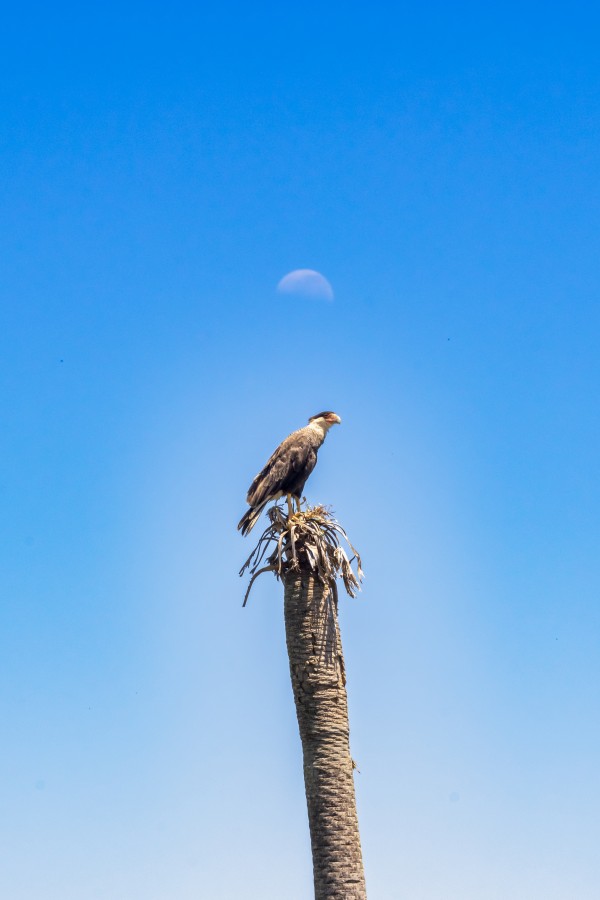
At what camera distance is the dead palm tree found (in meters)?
14.7

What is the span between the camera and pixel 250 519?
16.9 metres

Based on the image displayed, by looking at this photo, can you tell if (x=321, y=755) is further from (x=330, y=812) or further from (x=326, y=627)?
(x=326, y=627)

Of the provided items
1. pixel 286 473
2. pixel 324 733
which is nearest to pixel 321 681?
pixel 324 733

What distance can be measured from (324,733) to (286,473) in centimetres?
408

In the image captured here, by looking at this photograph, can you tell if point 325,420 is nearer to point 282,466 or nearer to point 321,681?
point 282,466

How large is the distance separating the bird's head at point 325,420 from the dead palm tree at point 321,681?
9.14 feet

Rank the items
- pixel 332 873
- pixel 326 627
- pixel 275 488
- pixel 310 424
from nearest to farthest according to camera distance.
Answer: pixel 332 873
pixel 326 627
pixel 275 488
pixel 310 424

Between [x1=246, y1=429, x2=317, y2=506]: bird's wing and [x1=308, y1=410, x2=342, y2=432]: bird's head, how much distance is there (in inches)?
24.9

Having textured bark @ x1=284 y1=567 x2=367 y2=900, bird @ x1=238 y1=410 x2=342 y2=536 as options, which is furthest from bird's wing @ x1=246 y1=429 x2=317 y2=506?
textured bark @ x1=284 y1=567 x2=367 y2=900

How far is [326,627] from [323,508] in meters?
1.76

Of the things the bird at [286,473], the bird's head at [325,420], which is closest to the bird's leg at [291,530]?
the bird at [286,473]

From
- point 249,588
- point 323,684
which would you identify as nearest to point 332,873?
point 323,684

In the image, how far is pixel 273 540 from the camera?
16.3 meters

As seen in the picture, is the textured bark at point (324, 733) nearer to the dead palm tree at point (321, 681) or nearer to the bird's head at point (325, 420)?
the dead palm tree at point (321, 681)
